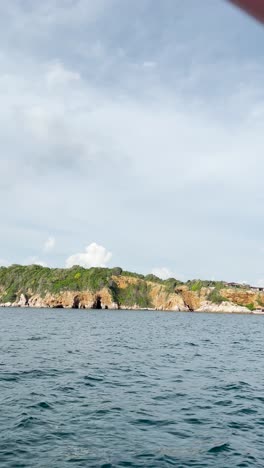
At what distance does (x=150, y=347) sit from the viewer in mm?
44938

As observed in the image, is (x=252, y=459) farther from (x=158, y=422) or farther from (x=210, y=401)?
(x=210, y=401)

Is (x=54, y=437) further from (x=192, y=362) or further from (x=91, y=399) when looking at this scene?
(x=192, y=362)


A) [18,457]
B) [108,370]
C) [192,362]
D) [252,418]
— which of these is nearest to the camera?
[18,457]

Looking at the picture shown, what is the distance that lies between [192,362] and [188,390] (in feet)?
36.9

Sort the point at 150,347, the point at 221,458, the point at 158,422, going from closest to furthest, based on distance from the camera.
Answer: the point at 221,458
the point at 158,422
the point at 150,347

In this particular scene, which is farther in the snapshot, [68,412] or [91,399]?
[91,399]

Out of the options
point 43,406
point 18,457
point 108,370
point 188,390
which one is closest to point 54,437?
point 18,457

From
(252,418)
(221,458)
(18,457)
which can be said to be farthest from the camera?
→ (252,418)

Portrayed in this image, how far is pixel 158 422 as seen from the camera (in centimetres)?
1738

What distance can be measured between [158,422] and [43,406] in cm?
554

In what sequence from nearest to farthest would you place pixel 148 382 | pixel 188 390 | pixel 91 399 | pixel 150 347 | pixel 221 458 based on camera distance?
pixel 221 458 < pixel 91 399 < pixel 188 390 < pixel 148 382 < pixel 150 347

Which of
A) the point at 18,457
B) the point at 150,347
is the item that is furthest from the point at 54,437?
the point at 150,347

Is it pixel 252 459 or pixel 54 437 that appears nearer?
pixel 252 459

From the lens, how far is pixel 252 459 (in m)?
13.8
